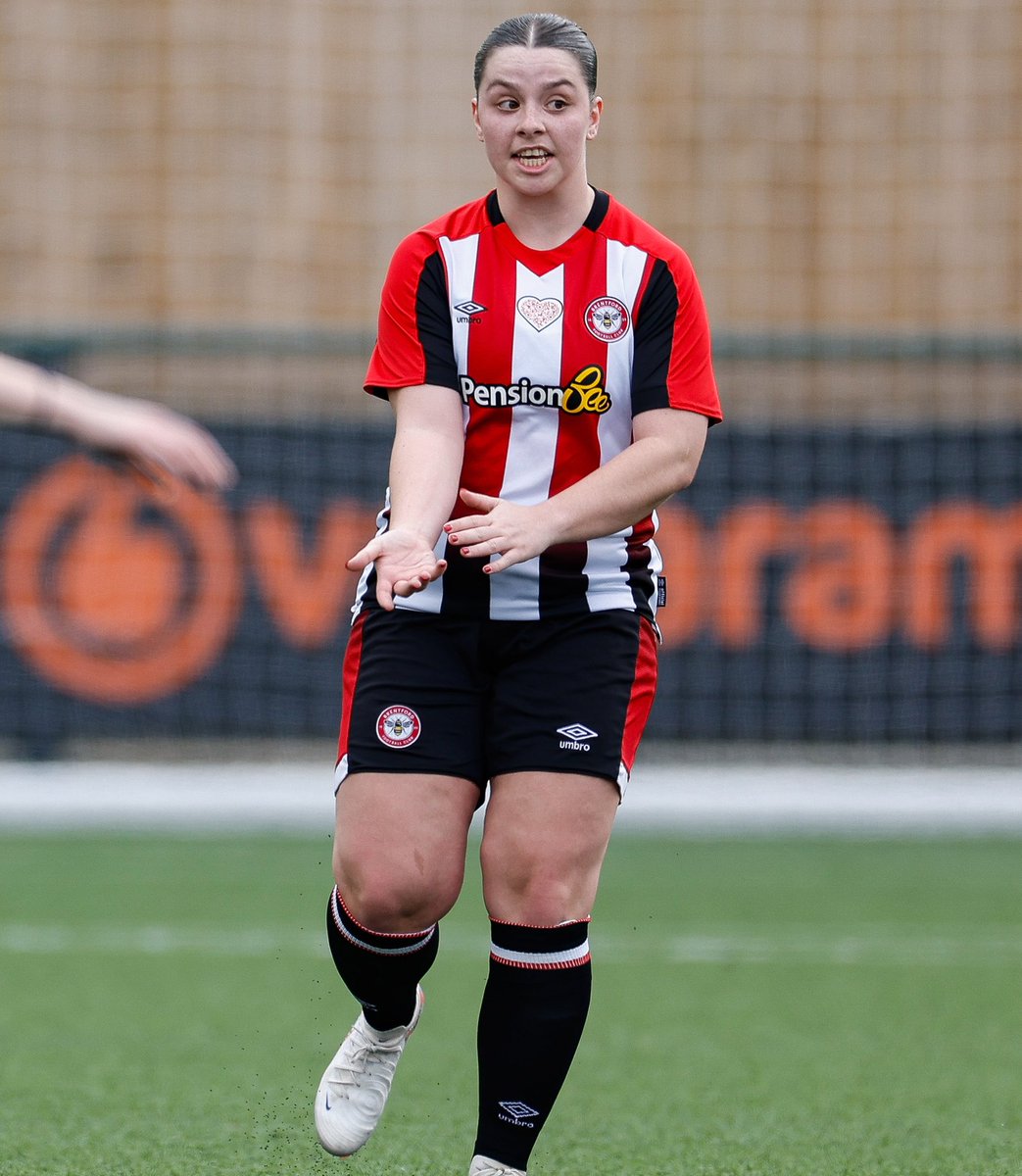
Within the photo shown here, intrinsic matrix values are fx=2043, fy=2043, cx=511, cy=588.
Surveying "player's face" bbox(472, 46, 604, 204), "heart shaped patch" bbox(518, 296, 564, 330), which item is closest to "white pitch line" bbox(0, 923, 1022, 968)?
"heart shaped patch" bbox(518, 296, 564, 330)

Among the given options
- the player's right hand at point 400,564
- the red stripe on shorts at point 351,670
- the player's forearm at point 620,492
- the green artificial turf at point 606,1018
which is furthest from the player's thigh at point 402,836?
the green artificial turf at point 606,1018

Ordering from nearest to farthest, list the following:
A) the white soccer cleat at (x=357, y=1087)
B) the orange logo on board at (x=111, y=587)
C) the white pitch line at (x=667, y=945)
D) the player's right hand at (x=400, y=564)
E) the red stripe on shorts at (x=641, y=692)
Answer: the player's right hand at (x=400, y=564) → the red stripe on shorts at (x=641, y=692) → the white soccer cleat at (x=357, y=1087) → the white pitch line at (x=667, y=945) → the orange logo on board at (x=111, y=587)

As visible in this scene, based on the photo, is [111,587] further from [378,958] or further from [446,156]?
[378,958]

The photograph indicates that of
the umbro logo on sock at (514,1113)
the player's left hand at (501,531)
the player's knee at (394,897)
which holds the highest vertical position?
the player's left hand at (501,531)

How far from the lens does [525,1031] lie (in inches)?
138

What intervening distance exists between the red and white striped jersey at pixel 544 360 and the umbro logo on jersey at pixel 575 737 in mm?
213

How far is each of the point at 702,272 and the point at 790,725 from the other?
125 inches

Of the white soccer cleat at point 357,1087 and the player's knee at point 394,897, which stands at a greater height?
the player's knee at point 394,897

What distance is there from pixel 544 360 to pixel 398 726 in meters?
0.69

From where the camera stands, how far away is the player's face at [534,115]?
11.4 ft

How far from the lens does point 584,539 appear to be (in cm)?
356

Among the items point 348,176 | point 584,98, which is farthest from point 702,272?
point 584,98

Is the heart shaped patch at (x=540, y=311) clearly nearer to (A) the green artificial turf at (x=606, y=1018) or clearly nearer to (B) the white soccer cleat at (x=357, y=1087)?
(B) the white soccer cleat at (x=357, y=1087)

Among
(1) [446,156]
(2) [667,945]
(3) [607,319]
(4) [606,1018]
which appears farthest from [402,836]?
(1) [446,156]
